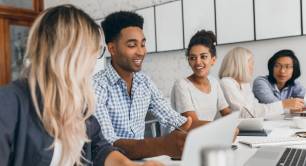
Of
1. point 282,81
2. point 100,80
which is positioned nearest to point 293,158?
point 100,80

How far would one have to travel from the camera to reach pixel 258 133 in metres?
1.55

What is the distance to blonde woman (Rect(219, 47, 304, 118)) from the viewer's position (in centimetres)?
235

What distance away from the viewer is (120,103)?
57.6 inches

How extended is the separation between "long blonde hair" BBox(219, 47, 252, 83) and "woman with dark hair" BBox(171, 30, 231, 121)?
302mm

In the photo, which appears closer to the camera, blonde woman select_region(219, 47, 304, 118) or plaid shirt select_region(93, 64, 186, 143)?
plaid shirt select_region(93, 64, 186, 143)

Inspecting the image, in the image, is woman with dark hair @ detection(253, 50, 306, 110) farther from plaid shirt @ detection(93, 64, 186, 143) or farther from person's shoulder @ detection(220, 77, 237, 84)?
plaid shirt @ detection(93, 64, 186, 143)

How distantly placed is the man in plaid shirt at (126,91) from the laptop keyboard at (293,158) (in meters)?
0.44

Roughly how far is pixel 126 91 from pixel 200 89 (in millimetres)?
808

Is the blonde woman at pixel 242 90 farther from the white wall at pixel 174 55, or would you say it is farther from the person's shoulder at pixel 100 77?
the person's shoulder at pixel 100 77

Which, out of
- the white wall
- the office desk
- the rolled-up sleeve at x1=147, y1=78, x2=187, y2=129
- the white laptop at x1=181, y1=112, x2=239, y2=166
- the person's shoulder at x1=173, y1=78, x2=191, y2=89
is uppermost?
the white wall

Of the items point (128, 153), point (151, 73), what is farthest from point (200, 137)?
point (151, 73)

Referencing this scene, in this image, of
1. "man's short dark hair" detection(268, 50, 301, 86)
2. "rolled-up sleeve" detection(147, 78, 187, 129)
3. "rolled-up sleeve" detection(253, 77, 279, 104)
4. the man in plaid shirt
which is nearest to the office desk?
the man in plaid shirt

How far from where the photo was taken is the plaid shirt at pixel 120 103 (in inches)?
53.7

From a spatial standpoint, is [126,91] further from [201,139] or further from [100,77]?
[201,139]
